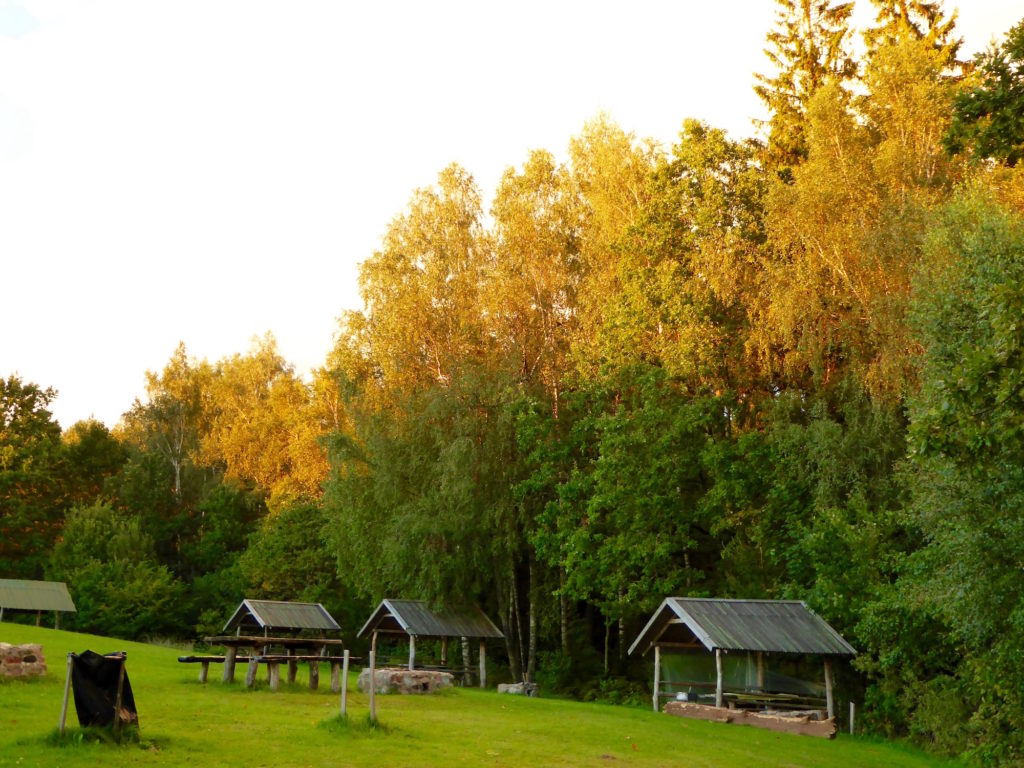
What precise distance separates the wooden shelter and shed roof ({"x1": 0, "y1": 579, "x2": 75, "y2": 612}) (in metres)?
28.5

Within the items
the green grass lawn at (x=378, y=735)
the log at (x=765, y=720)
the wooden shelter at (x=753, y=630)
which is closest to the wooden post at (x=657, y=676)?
the wooden shelter at (x=753, y=630)

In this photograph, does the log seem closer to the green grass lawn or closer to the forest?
the green grass lawn

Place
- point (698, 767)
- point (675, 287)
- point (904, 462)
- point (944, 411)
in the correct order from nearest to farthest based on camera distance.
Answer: point (944, 411) → point (698, 767) → point (904, 462) → point (675, 287)

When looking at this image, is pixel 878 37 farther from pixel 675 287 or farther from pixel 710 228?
pixel 675 287

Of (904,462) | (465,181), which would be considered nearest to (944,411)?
(904,462)

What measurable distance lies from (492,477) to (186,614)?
23.4m

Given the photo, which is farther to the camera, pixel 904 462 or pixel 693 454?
pixel 693 454

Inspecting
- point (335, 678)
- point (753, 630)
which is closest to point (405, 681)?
point (335, 678)

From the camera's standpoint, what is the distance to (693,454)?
117ft

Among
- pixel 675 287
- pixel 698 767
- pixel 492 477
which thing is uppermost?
pixel 675 287

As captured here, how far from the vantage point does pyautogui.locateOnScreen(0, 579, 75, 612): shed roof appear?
4447 cm

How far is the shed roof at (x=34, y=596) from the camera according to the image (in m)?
44.5

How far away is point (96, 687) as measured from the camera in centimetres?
1481

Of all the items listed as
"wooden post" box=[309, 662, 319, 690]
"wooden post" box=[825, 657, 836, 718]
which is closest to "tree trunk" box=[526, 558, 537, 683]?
"wooden post" box=[825, 657, 836, 718]
